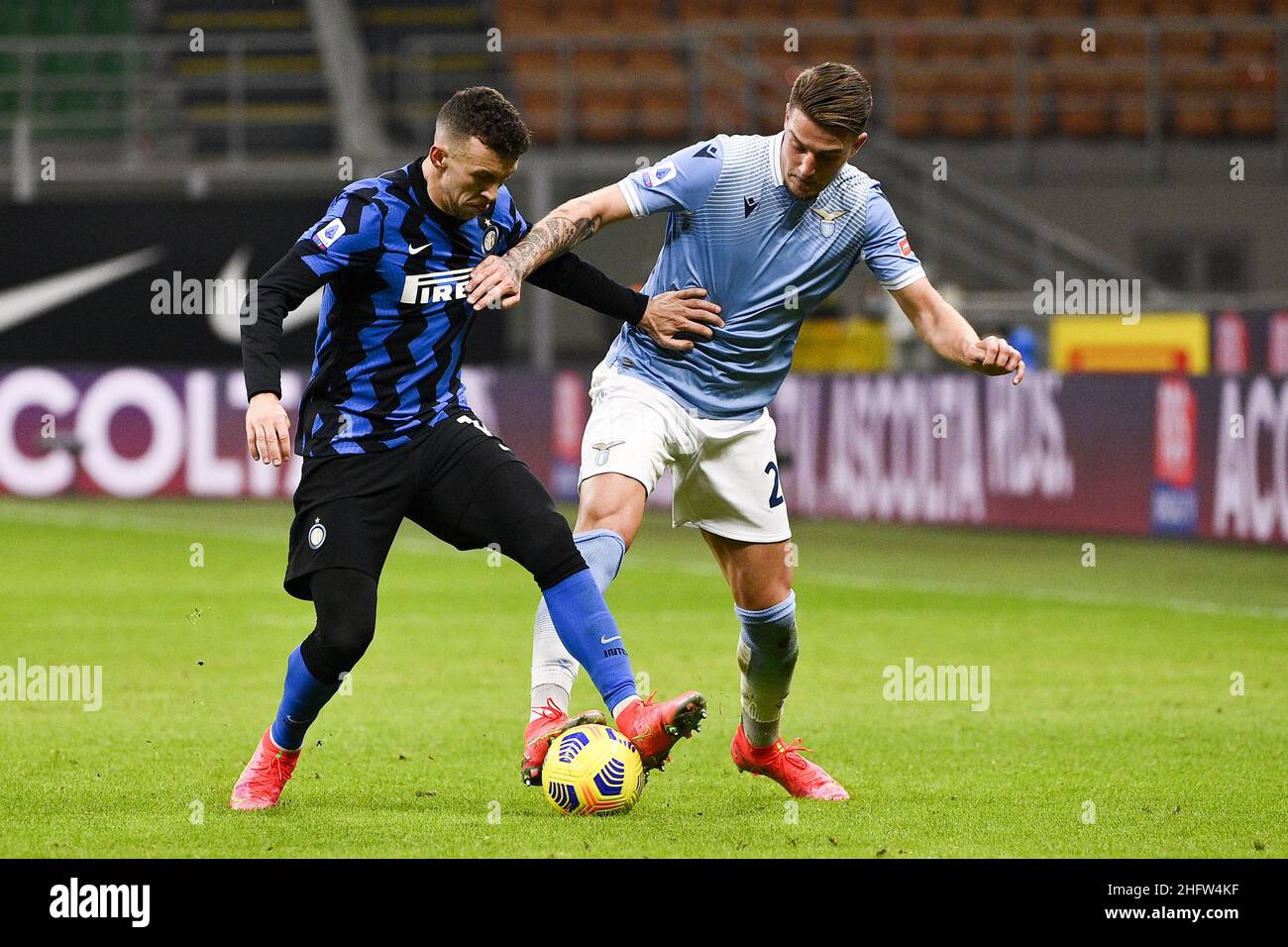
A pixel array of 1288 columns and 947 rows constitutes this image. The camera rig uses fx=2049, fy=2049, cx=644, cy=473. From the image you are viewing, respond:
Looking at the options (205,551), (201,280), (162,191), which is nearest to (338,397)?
(205,551)

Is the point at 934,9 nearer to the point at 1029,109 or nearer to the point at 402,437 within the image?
the point at 1029,109

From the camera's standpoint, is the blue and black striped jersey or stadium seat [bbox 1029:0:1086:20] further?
stadium seat [bbox 1029:0:1086:20]

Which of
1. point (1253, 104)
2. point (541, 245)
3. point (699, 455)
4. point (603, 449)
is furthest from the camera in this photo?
point (1253, 104)

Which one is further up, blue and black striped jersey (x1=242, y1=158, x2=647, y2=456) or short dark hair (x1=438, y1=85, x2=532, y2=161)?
short dark hair (x1=438, y1=85, x2=532, y2=161)

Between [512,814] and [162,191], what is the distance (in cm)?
1812

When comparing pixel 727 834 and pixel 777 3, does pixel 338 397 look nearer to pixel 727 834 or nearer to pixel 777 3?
pixel 727 834

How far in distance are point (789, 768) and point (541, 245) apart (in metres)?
1.80

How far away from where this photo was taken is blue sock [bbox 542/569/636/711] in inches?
225

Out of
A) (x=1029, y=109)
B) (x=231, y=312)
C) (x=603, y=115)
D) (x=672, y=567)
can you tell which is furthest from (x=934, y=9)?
(x=672, y=567)

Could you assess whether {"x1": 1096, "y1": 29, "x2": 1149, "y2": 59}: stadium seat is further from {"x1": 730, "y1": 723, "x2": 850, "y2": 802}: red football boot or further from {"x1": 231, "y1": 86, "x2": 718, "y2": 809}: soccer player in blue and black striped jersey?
{"x1": 231, "y1": 86, "x2": 718, "y2": 809}: soccer player in blue and black striped jersey

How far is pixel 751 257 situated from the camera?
20.5 feet

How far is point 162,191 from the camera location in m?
22.8

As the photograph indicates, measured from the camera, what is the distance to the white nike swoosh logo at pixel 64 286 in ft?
65.6

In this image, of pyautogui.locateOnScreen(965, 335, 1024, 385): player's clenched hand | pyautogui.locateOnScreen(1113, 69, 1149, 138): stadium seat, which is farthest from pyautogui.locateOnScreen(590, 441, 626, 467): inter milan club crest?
pyautogui.locateOnScreen(1113, 69, 1149, 138): stadium seat
